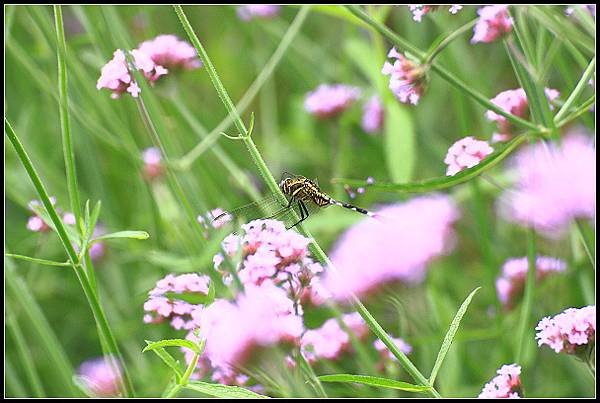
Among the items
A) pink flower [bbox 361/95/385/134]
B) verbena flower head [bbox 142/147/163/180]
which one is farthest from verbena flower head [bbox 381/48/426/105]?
pink flower [bbox 361/95/385/134]

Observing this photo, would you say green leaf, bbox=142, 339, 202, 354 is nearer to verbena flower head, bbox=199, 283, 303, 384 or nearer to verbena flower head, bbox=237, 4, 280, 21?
verbena flower head, bbox=199, 283, 303, 384

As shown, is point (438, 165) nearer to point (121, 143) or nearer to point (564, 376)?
point (564, 376)

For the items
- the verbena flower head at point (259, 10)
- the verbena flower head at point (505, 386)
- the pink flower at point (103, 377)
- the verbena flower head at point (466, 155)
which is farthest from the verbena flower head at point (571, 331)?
the verbena flower head at point (259, 10)

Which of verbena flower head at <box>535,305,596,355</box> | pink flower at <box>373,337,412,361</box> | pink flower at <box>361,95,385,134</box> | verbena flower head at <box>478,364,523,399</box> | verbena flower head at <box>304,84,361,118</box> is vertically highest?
verbena flower head at <box>304,84,361,118</box>

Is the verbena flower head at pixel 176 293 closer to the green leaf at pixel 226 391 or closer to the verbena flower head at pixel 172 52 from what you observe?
the green leaf at pixel 226 391

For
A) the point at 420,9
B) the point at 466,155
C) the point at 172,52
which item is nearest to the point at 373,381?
the point at 466,155
